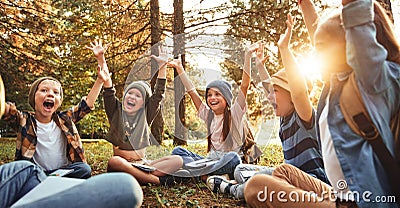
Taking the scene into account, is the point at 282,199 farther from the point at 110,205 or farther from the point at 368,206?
the point at 110,205

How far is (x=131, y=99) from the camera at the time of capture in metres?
4.00

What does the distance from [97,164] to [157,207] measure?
2.75m

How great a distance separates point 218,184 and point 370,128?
182 cm

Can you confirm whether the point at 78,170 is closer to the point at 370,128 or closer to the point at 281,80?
the point at 281,80

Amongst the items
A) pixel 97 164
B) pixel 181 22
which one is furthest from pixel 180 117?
pixel 181 22

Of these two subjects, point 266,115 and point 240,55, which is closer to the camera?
point 266,115

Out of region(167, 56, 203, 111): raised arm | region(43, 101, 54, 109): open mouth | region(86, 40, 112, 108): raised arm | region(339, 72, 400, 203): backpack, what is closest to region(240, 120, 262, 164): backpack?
region(167, 56, 203, 111): raised arm

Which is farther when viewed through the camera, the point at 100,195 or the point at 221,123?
the point at 221,123

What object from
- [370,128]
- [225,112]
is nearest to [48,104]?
[225,112]

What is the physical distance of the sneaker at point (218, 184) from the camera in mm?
3050

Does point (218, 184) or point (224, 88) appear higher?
point (224, 88)

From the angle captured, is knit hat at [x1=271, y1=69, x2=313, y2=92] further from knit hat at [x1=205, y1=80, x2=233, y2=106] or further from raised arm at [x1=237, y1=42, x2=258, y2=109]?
knit hat at [x1=205, y1=80, x2=233, y2=106]

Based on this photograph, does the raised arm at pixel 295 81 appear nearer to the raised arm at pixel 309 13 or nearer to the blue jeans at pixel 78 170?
the raised arm at pixel 309 13

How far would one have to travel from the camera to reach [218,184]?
3160 millimetres
